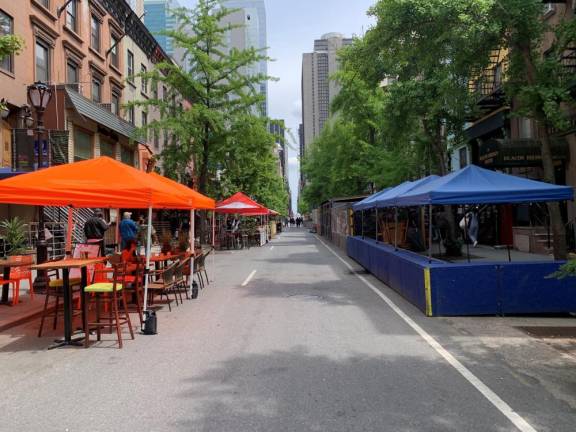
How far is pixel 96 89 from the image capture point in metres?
25.9

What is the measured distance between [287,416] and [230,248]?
25.9m

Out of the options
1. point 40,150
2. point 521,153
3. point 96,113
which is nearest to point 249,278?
point 40,150

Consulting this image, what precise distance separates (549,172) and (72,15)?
22303mm

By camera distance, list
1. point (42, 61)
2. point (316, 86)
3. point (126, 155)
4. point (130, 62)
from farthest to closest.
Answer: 1. point (316, 86)
2. point (130, 62)
3. point (126, 155)
4. point (42, 61)

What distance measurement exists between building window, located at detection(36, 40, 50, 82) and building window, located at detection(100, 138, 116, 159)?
4926 mm

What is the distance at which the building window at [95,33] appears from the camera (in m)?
25.7

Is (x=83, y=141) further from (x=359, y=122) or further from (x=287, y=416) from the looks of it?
(x=287, y=416)

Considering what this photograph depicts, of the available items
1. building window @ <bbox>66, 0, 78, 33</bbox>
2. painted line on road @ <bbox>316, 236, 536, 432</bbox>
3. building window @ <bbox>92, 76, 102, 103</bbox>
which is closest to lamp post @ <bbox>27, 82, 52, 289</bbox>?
painted line on road @ <bbox>316, 236, 536, 432</bbox>

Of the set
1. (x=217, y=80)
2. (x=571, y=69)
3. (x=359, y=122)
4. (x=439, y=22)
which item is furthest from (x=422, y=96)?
(x=359, y=122)

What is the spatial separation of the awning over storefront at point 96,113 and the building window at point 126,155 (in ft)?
5.31

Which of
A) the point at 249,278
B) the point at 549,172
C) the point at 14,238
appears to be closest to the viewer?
the point at 549,172

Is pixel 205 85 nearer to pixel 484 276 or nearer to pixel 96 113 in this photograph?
pixel 96 113

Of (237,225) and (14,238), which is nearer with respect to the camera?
(14,238)

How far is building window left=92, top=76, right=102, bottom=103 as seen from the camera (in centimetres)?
2547
